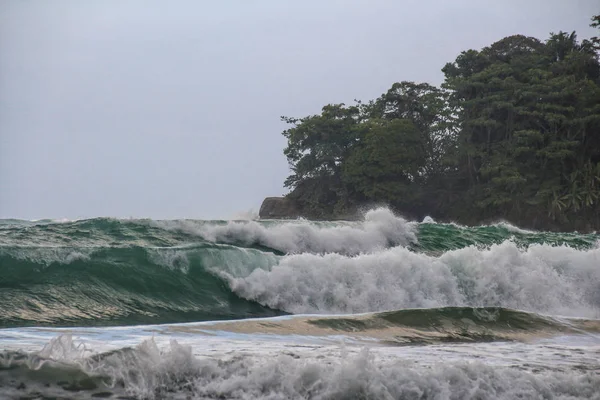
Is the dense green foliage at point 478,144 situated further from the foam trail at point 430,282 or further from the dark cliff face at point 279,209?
the foam trail at point 430,282

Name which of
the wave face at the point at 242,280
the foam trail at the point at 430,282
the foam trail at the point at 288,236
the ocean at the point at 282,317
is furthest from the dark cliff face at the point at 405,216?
the foam trail at the point at 430,282

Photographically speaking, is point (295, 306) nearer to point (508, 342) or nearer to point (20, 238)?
point (508, 342)

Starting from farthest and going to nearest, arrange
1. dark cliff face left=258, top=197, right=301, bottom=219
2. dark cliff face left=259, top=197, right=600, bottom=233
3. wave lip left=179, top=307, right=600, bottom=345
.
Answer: dark cliff face left=258, top=197, right=301, bottom=219, dark cliff face left=259, top=197, right=600, bottom=233, wave lip left=179, top=307, right=600, bottom=345

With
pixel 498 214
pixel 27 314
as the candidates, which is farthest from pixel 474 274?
pixel 498 214

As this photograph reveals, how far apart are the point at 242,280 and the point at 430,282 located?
2.33 m

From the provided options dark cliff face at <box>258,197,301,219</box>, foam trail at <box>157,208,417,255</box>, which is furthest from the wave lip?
dark cliff face at <box>258,197,301,219</box>

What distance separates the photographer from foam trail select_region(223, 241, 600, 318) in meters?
8.30

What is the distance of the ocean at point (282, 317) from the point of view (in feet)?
13.0

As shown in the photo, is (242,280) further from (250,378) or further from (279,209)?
(279,209)

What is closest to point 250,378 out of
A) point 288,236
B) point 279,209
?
point 288,236

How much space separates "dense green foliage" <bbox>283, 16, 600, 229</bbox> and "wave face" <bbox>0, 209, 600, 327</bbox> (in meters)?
22.0

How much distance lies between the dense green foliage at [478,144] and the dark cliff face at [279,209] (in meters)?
0.58

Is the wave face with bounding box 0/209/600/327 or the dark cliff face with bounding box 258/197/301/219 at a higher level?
the dark cliff face with bounding box 258/197/301/219

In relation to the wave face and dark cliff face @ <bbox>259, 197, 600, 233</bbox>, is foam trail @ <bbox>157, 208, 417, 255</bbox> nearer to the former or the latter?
the wave face
